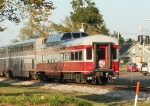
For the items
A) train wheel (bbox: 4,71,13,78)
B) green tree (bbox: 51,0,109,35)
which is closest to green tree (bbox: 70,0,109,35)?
green tree (bbox: 51,0,109,35)

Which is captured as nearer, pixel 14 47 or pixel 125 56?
pixel 14 47

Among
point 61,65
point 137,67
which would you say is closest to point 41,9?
point 61,65

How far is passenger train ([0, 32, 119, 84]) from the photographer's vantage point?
29328 millimetres

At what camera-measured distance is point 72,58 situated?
3109cm

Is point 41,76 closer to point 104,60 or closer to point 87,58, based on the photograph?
point 87,58

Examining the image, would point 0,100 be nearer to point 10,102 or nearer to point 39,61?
point 10,102

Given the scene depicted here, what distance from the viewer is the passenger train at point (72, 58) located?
29328 mm

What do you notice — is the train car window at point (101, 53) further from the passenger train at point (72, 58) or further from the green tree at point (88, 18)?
the green tree at point (88, 18)

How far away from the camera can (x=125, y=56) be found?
122 metres

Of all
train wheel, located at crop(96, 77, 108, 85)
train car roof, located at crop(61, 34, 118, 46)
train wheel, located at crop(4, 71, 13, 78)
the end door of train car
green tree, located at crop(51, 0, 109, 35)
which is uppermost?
green tree, located at crop(51, 0, 109, 35)

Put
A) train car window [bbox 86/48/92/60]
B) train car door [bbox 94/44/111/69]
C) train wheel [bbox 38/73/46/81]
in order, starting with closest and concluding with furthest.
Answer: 1. train car window [bbox 86/48/92/60]
2. train car door [bbox 94/44/111/69]
3. train wheel [bbox 38/73/46/81]

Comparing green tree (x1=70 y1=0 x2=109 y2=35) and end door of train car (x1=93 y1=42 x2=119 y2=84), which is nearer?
end door of train car (x1=93 y1=42 x2=119 y2=84)

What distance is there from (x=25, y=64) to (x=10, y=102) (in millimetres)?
28073

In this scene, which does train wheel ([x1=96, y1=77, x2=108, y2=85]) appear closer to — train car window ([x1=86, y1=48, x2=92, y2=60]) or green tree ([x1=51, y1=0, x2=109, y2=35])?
train car window ([x1=86, y1=48, x2=92, y2=60])
